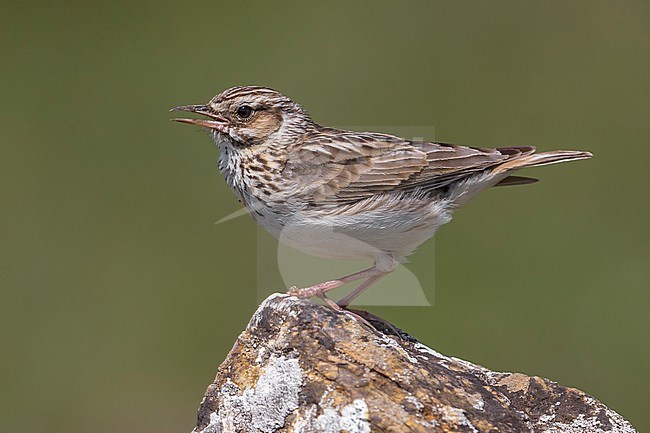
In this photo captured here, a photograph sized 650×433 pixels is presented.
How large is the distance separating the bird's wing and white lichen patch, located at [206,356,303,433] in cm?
165

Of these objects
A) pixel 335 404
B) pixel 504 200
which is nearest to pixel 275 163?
pixel 335 404

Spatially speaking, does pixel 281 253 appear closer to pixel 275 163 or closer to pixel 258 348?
pixel 275 163

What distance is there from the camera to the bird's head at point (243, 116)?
23.6ft

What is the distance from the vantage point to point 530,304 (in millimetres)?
13383

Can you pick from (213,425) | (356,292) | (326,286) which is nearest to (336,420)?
(213,425)

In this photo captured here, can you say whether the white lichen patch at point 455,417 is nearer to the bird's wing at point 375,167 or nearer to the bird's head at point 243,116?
the bird's wing at point 375,167

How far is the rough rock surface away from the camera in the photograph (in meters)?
5.13

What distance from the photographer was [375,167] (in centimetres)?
715

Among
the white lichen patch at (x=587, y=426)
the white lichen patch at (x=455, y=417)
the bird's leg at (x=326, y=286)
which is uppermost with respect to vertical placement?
the bird's leg at (x=326, y=286)

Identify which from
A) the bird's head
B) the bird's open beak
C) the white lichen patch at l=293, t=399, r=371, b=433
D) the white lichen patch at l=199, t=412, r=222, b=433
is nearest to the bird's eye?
the bird's head

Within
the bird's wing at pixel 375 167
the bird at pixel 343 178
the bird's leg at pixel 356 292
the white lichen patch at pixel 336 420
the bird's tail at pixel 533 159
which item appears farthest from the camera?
the bird's tail at pixel 533 159

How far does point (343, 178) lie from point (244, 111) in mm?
821

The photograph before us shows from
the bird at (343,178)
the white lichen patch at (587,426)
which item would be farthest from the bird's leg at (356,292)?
the white lichen patch at (587,426)

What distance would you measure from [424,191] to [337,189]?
56 centimetres
